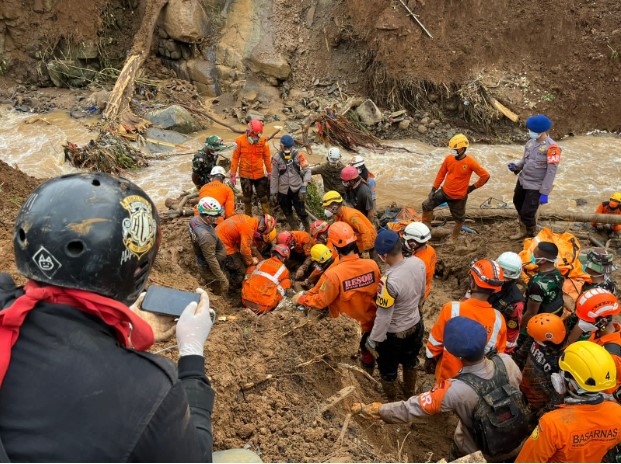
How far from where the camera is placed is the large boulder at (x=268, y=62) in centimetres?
1526

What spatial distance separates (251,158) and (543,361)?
613 centimetres

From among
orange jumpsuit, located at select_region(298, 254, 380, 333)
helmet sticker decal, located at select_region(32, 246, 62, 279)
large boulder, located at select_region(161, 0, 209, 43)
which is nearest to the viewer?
helmet sticker decal, located at select_region(32, 246, 62, 279)

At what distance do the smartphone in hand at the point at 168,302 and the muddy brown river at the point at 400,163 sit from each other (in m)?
8.32

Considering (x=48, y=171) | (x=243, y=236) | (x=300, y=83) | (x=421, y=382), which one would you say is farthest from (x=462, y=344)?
(x=300, y=83)

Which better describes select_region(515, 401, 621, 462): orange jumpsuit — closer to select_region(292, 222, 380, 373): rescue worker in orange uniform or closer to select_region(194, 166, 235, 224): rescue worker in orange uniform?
select_region(292, 222, 380, 373): rescue worker in orange uniform

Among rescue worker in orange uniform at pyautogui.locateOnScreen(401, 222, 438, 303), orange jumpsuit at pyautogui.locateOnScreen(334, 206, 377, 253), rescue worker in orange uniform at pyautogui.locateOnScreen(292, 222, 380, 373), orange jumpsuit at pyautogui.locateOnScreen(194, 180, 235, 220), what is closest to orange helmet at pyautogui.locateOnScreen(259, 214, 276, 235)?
orange jumpsuit at pyautogui.locateOnScreen(194, 180, 235, 220)

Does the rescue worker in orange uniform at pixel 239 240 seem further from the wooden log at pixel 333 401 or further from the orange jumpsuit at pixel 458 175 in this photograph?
the wooden log at pixel 333 401

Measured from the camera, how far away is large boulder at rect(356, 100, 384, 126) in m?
13.8

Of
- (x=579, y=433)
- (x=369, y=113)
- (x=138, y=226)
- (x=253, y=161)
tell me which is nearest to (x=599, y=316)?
(x=579, y=433)

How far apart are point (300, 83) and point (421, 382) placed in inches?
472

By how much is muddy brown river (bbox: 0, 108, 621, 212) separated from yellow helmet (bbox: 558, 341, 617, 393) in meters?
7.34

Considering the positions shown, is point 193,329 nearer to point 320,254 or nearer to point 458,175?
point 320,254

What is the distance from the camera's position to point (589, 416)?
285 centimetres

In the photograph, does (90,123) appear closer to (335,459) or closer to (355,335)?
(355,335)
